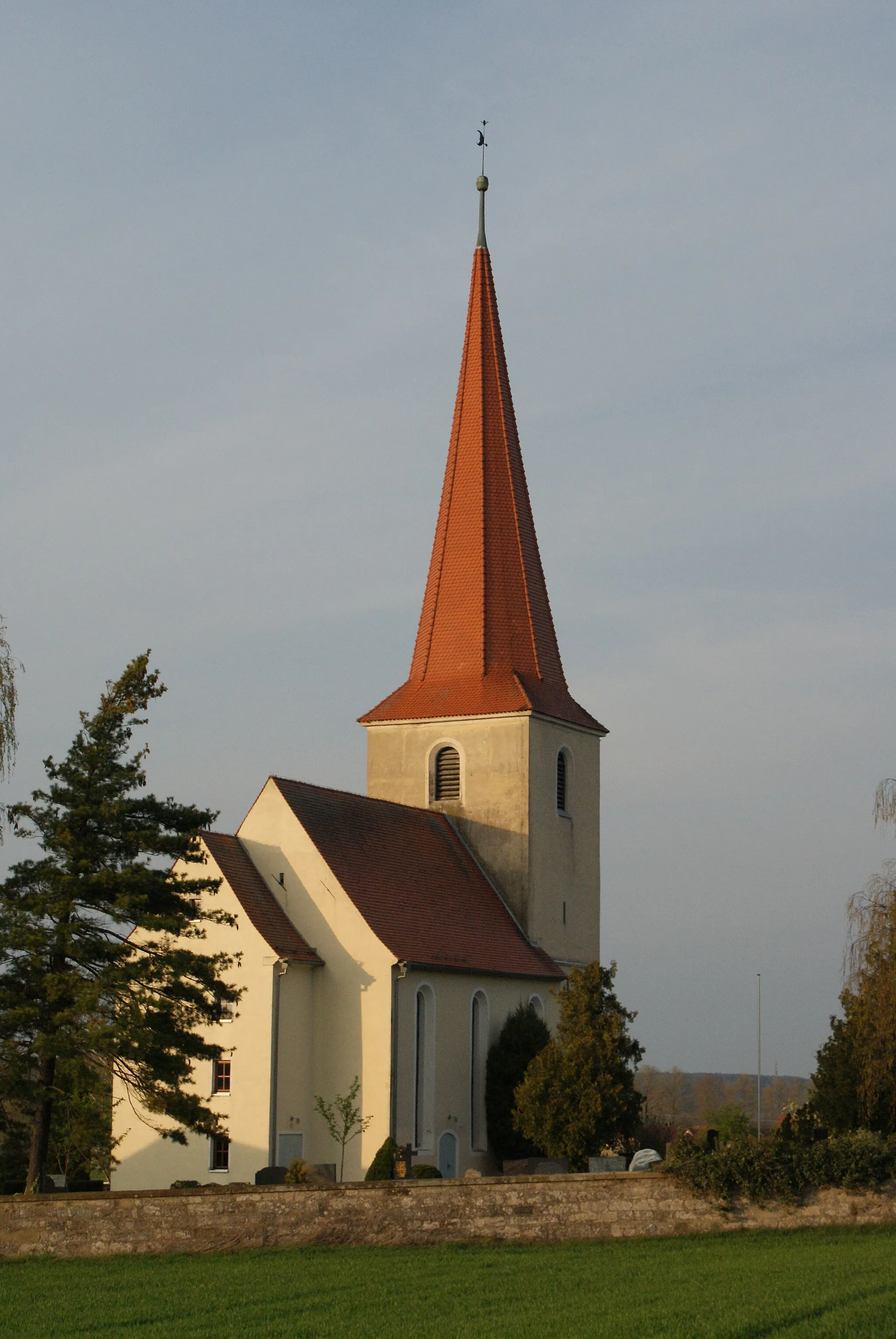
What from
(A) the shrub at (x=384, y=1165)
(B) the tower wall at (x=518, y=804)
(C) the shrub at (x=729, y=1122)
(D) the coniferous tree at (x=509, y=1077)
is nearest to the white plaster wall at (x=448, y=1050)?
(D) the coniferous tree at (x=509, y=1077)

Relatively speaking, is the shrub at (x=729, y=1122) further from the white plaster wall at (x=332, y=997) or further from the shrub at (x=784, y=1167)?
the white plaster wall at (x=332, y=997)

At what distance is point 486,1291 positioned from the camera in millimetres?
17828

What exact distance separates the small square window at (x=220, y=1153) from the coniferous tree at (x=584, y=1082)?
5.77 meters

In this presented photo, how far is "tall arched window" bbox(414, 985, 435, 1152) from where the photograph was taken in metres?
33.4

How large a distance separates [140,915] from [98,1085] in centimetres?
244

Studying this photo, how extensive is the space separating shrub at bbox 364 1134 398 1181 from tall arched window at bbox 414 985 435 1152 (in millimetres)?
2318

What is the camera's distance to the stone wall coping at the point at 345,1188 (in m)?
22.5

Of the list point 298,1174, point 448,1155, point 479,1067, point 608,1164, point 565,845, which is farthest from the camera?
point 565,845

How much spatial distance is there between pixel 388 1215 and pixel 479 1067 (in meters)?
13.4

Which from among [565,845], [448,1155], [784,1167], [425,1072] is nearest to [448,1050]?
[425,1072]

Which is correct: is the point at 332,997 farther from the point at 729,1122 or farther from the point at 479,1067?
the point at 729,1122

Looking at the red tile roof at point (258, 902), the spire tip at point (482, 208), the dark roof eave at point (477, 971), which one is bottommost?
the dark roof eave at point (477, 971)

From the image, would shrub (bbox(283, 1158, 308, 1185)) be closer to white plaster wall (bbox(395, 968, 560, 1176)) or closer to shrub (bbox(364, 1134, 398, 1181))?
shrub (bbox(364, 1134, 398, 1181))

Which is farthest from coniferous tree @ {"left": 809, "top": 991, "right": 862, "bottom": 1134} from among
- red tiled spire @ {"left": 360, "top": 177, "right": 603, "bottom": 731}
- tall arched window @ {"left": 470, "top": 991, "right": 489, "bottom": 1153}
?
red tiled spire @ {"left": 360, "top": 177, "right": 603, "bottom": 731}
